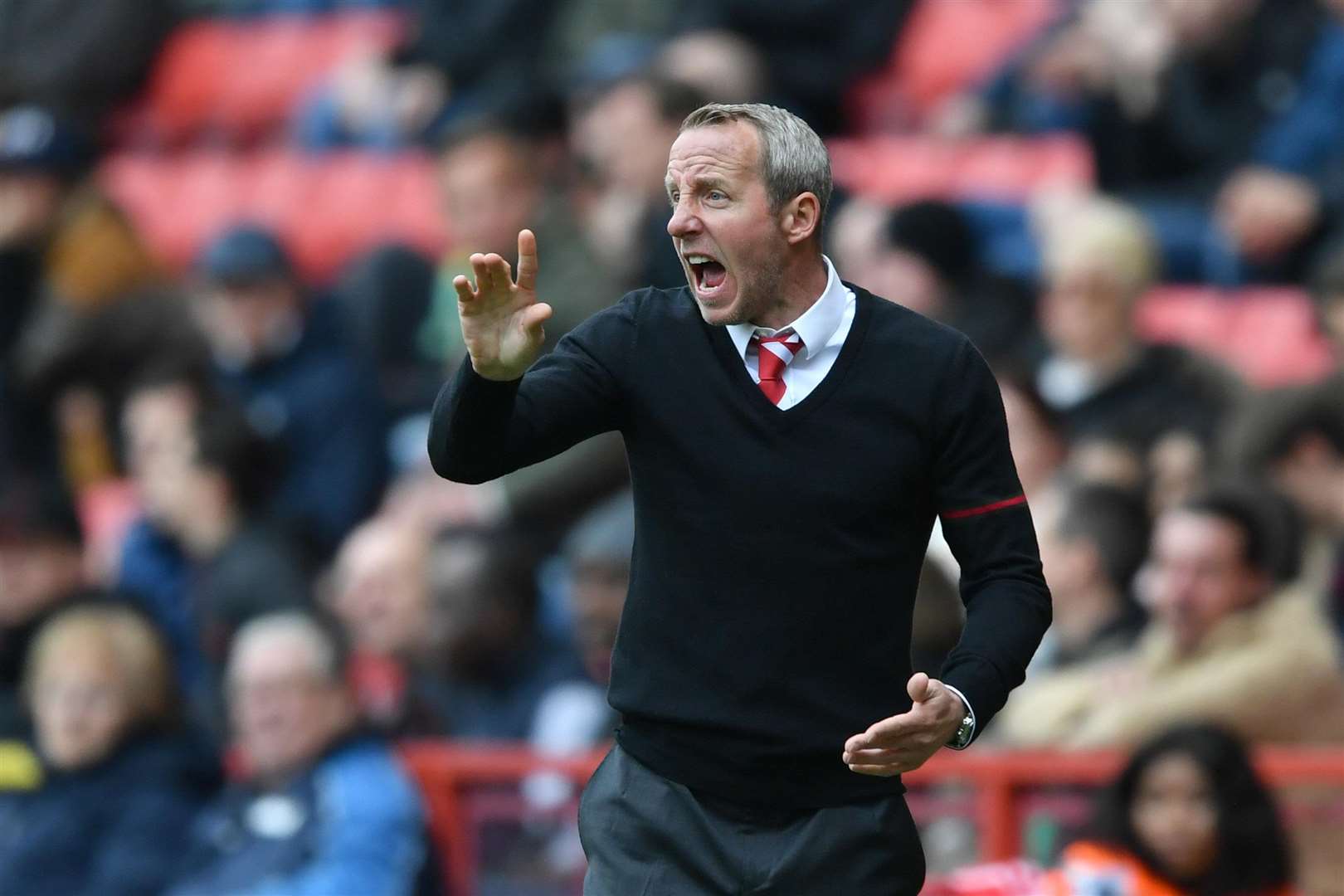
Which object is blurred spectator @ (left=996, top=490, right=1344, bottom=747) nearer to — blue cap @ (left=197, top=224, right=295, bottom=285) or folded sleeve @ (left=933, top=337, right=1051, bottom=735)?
folded sleeve @ (left=933, top=337, right=1051, bottom=735)

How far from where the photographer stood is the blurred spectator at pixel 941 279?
738cm

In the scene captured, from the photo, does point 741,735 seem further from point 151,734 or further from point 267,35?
point 267,35

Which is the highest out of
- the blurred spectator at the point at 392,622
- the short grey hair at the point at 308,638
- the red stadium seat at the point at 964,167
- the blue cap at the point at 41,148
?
the blue cap at the point at 41,148

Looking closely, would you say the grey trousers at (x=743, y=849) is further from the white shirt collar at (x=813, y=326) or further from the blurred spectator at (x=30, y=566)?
the blurred spectator at (x=30, y=566)

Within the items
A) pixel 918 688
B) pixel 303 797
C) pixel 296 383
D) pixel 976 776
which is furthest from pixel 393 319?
pixel 918 688

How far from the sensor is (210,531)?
7.84 m

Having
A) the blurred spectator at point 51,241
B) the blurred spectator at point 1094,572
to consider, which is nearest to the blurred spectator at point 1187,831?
the blurred spectator at point 1094,572

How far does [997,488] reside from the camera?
3.52 meters

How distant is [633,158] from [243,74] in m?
4.95

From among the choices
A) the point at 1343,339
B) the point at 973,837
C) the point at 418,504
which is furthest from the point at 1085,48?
the point at 973,837

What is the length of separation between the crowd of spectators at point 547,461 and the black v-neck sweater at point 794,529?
6.34 ft

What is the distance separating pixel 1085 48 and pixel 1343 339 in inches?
94.7

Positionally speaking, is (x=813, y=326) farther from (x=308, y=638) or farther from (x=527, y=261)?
(x=308, y=638)

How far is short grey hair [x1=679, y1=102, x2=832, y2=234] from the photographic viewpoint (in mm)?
3482
